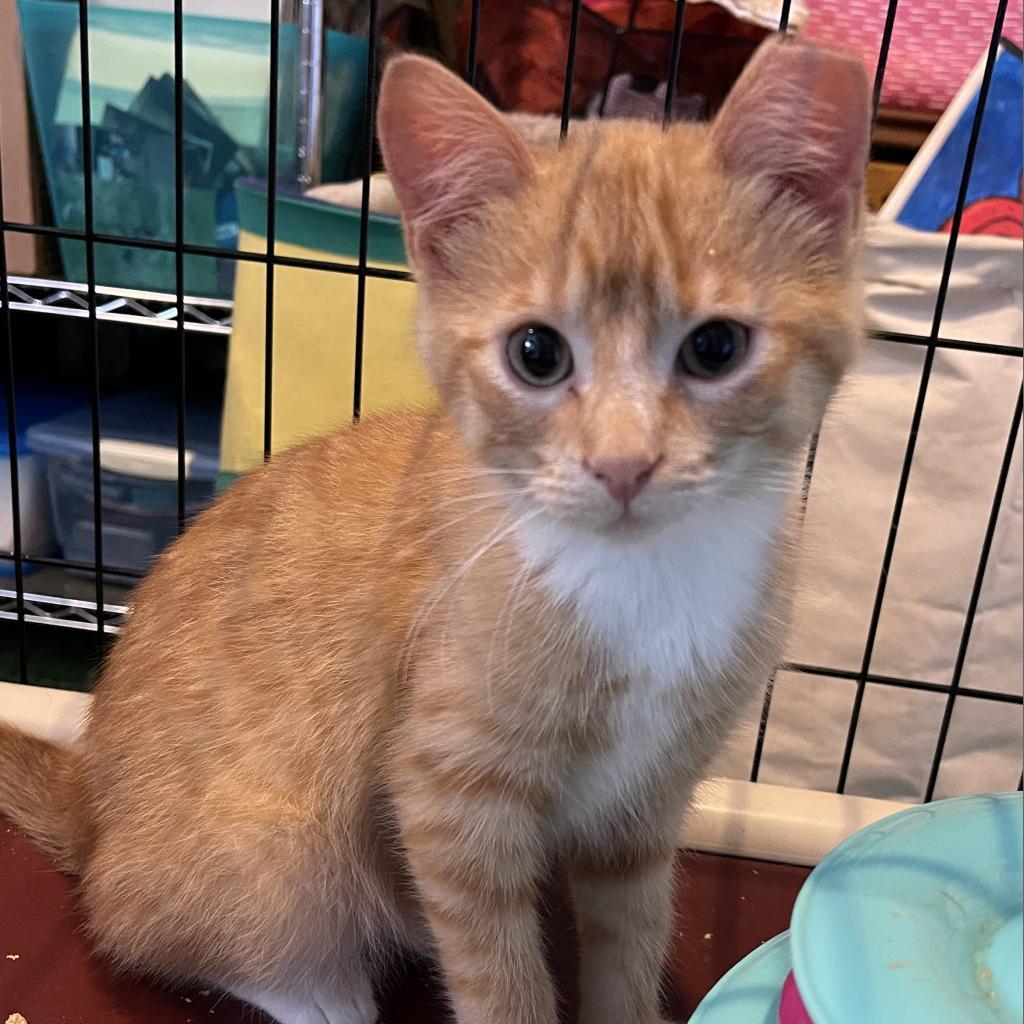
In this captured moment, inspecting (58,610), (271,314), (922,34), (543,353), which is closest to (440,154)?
(543,353)

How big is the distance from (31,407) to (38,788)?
0.90m

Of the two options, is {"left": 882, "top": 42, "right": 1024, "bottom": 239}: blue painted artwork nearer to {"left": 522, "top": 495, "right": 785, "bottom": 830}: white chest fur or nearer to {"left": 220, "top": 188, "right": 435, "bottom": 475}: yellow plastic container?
{"left": 220, "top": 188, "right": 435, "bottom": 475}: yellow plastic container

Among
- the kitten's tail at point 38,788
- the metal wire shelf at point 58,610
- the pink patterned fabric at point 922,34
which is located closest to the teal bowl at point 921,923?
the kitten's tail at point 38,788

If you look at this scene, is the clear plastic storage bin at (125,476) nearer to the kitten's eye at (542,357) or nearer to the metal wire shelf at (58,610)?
the metal wire shelf at (58,610)

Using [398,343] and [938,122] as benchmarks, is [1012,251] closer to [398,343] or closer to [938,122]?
[938,122]

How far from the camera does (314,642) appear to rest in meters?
1.00

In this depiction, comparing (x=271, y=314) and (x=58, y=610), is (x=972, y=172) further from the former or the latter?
(x=58, y=610)

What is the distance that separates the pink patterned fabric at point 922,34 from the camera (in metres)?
→ 1.56

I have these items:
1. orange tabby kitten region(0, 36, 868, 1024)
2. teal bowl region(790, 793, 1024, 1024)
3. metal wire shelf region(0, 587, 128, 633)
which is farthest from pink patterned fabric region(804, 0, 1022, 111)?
metal wire shelf region(0, 587, 128, 633)

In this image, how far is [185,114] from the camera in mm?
1596

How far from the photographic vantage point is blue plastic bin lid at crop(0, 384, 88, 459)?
1.82 metres

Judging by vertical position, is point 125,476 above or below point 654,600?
below

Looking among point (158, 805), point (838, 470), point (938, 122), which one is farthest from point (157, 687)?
point (938, 122)

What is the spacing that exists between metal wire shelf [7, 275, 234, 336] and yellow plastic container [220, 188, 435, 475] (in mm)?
85
